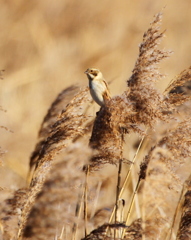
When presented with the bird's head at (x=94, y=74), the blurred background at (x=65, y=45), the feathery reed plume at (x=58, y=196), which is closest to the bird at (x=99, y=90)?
the bird's head at (x=94, y=74)

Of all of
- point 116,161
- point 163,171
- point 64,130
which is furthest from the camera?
point 64,130

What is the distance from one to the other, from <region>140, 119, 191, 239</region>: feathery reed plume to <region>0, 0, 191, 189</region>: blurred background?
438 centimetres

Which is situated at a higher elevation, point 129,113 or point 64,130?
point 64,130

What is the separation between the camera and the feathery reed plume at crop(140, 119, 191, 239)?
221 centimetres

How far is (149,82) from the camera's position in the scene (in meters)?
2.55

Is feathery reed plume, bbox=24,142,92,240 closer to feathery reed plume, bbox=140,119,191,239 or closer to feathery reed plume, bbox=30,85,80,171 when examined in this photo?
feathery reed plume, bbox=140,119,191,239

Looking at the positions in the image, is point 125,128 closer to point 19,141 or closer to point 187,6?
point 19,141

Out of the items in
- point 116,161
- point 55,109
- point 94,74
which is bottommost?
point 116,161

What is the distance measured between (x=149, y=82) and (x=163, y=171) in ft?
1.39

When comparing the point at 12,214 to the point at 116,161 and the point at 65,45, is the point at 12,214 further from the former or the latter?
the point at 65,45

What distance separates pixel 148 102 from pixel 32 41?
762 centimetres

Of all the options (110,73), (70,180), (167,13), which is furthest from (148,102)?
(167,13)

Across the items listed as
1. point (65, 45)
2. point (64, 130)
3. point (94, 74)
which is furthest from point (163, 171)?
point (65, 45)

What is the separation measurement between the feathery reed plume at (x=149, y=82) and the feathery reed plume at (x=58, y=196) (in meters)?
0.27
